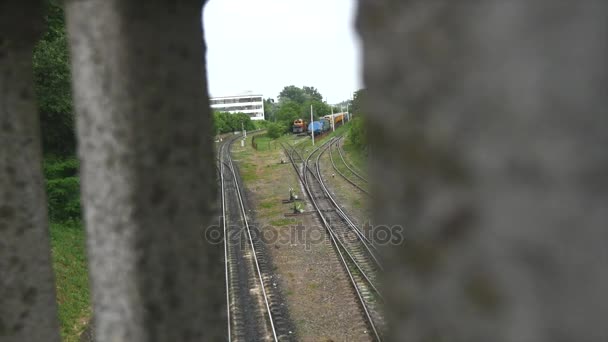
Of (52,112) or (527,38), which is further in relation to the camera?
(52,112)

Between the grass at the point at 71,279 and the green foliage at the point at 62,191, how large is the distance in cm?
35

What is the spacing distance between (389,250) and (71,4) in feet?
Result: 4.56

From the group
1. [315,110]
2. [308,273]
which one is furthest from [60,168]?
[315,110]

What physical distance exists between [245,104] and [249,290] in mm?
121906

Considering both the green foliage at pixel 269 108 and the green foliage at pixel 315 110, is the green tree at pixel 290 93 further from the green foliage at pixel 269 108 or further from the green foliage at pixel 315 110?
the green foliage at pixel 315 110

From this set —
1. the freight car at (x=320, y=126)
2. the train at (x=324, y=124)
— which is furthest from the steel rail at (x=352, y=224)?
the freight car at (x=320, y=126)

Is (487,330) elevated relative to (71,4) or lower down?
lower down

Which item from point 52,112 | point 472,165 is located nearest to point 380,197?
point 472,165

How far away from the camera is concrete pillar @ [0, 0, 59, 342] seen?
8.34ft

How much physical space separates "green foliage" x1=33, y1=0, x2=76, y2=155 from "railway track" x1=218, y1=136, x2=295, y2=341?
572 centimetres

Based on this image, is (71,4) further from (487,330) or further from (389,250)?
(487,330)

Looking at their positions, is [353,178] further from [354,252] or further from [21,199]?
[21,199]

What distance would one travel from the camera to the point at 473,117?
0.79m

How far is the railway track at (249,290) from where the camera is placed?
9438 mm
